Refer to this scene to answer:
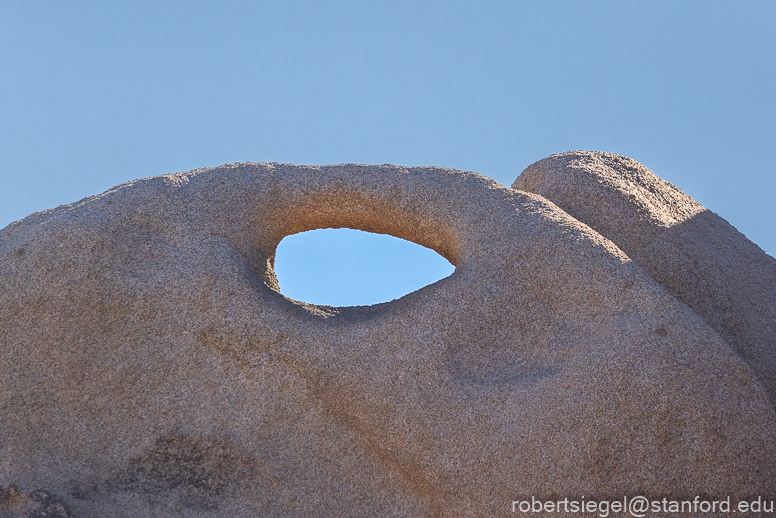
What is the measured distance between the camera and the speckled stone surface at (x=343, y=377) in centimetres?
643

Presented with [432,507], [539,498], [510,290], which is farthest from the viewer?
[510,290]

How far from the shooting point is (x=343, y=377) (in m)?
7.14

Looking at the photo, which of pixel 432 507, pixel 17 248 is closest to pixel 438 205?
pixel 432 507

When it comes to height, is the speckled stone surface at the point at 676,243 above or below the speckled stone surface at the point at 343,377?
above

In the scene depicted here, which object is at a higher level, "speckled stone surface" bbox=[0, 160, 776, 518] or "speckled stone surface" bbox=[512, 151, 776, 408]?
"speckled stone surface" bbox=[512, 151, 776, 408]

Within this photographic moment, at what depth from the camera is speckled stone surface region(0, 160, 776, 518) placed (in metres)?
6.43

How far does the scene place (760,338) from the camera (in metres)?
8.35

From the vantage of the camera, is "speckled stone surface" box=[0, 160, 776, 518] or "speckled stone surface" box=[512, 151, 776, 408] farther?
"speckled stone surface" box=[512, 151, 776, 408]

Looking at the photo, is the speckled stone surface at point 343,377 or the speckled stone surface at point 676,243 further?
the speckled stone surface at point 676,243

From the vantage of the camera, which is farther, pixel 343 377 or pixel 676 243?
pixel 676 243

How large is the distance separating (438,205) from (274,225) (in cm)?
168

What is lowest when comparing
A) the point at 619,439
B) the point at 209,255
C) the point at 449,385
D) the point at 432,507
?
the point at 432,507

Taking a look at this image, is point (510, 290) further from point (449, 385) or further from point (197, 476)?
point (197, 476)

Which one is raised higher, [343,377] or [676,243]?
[676,243]
